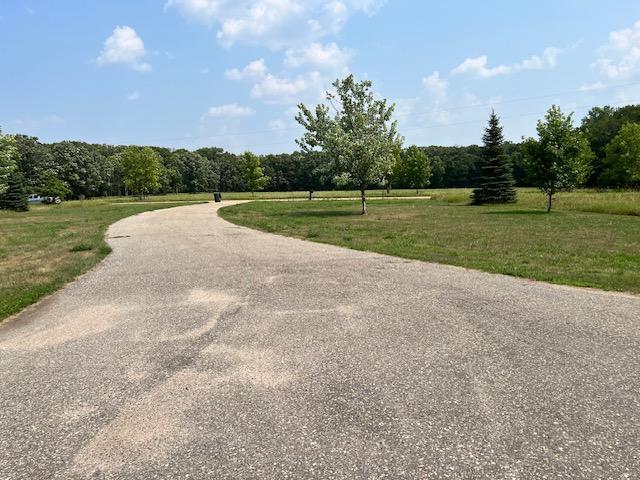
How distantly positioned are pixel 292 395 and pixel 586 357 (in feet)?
10.3

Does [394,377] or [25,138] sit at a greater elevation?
[25,138]

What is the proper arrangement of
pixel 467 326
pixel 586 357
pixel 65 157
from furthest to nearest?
pixel 65 157, pixel 467 326, pixel 586 357

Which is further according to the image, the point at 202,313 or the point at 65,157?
the point at 65,157

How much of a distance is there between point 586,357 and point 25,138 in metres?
102

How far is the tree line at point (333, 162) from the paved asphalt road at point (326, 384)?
2102 cm

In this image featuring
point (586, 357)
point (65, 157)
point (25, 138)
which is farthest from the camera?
point (25, 138)

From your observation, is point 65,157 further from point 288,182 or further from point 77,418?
point 77,418

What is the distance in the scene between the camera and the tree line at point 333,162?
2820 centimetres

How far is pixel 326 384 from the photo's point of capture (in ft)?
14.2

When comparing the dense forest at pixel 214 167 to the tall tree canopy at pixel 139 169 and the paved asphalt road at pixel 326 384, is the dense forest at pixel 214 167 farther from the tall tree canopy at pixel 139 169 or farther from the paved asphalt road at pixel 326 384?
the paved asphalt road at pixel 326 384

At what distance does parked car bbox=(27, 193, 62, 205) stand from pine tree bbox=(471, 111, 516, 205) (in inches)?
2040

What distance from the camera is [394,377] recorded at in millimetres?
4445

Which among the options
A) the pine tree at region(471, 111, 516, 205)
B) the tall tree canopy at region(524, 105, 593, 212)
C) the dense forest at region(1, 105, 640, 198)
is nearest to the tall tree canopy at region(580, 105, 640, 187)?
the dense forest at region(1, 105, 640, 198)

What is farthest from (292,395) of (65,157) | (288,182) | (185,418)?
(288,182)
